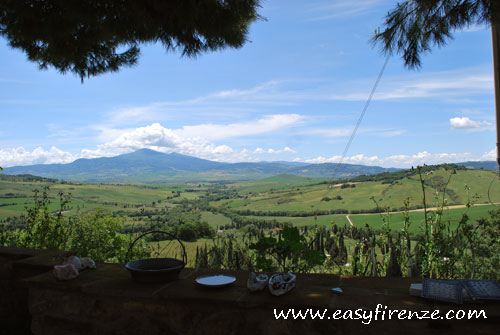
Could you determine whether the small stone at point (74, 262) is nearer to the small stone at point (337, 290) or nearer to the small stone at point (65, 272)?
the small stone at point (65, 272)

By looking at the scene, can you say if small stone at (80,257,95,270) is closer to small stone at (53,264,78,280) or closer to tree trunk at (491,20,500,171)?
small stone at (53,264,78,280)

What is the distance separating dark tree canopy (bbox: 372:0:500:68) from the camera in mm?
2666

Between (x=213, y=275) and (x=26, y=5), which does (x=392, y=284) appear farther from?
(x=26, y=5)

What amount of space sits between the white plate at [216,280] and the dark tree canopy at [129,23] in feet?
6.57

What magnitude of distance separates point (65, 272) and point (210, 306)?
1.24 metres

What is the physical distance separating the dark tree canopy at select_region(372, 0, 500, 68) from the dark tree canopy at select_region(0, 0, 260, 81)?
1.55m

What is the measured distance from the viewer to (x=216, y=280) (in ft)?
6.77

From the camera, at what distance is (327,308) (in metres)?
1.61

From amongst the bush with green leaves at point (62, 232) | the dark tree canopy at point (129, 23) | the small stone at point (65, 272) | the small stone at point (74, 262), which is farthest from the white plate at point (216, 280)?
the bush with green leaves at point (62, 232)

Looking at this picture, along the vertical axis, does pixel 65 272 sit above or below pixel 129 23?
below

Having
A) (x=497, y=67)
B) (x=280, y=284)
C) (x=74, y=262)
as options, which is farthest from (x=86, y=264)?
(x=497, y=67)

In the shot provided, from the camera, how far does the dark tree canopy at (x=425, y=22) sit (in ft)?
8.75

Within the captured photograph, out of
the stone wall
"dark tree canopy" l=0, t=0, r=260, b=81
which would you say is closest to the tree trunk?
the stone wall

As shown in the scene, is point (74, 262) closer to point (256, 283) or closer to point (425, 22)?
point (256, 283)
